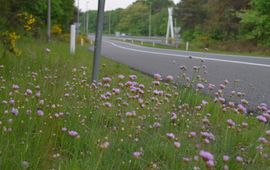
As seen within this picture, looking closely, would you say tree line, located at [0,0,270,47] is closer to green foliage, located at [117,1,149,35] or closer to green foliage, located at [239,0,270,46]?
green foliage, located at [239,0,270,46]

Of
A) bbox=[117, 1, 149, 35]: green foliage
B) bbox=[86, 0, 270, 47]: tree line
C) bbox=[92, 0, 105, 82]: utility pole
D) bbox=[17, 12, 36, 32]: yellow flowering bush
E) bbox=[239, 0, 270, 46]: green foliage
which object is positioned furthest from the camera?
bbox=[117, 1, 149, 35]: green foliage

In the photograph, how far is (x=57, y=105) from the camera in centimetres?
346

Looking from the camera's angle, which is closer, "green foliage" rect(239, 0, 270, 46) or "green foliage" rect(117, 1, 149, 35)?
"green foliage" rect(239, 0, 270, 46)

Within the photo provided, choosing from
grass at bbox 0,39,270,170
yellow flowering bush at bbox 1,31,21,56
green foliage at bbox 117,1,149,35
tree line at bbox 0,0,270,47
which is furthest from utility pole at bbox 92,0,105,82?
green foliage at bbox 117,1,149,35

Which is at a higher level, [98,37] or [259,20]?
[259,20]

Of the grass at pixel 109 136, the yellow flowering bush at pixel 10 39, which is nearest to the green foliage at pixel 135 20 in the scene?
the yellow flowering bush at pixel 10 39

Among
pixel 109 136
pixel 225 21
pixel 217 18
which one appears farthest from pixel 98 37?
pixel 217 18

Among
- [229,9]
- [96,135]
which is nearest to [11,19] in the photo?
[96,135]

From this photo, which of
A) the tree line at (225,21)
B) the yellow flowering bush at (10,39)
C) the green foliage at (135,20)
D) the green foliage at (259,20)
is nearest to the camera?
the yellow flowering bush at (10,39)

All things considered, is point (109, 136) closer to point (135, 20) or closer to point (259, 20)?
point (259, 20)

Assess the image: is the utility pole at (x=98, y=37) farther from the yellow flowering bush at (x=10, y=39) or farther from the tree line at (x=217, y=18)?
the tree line at (x=217, y=18)

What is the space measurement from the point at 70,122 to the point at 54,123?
204 millimetres

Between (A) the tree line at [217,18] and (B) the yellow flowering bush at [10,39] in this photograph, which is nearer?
(B) the yellow flowering bush at [10,39]

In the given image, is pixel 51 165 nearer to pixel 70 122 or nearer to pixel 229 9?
pixel 70 122
